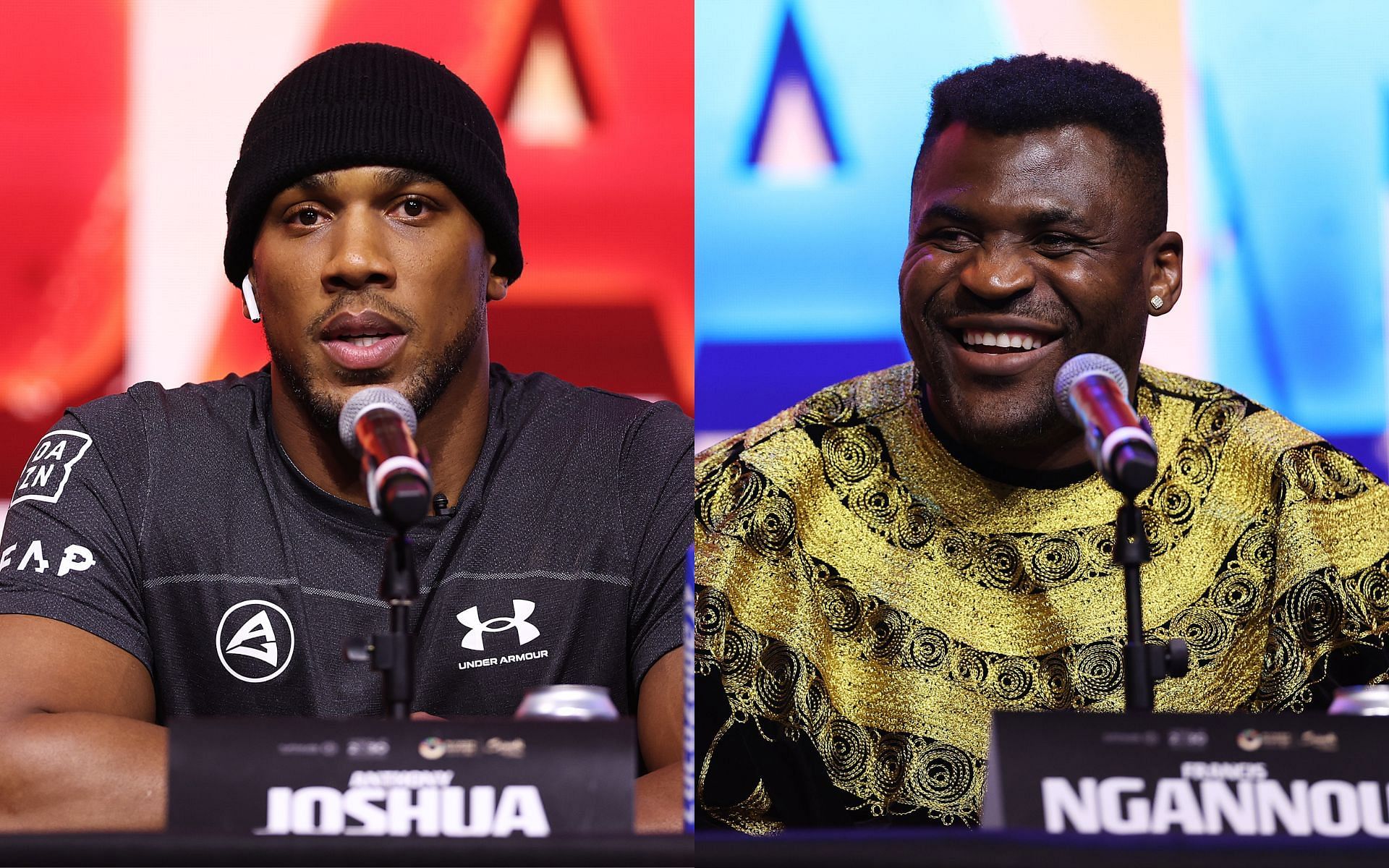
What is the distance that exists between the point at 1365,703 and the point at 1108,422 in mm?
399

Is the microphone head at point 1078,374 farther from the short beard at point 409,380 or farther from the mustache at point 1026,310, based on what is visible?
the short beard at point 409,380

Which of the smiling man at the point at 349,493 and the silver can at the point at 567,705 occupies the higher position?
the smiling man at the point at 349,493

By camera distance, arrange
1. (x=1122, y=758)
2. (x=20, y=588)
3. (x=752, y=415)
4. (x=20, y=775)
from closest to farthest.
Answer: (x=1122, y=758) → (x=20, y=775) → (x=20, y=588) → (x=752, y=415)

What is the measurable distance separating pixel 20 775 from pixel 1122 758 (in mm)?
1520

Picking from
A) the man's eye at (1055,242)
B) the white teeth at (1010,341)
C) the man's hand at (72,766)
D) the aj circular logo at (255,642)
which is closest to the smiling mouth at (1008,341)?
the white teeth at (1010,341)

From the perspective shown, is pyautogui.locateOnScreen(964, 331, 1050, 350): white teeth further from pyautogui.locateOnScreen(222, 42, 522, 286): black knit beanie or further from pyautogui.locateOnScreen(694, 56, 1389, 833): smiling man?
pyautogui.locateOnScreen(222, 42, 522, 286): black knit beanie

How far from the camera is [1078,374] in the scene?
1.94 metres

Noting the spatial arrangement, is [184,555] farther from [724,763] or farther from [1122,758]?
[1122,758]

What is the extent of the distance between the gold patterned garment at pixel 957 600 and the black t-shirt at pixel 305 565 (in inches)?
5.8

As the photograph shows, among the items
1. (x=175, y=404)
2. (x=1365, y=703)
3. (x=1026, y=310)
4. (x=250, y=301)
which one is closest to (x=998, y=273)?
(x=1026, y=310)

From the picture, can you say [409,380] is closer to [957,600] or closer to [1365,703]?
[957,600]

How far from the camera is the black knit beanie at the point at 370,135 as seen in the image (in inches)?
111

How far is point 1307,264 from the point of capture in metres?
3.34

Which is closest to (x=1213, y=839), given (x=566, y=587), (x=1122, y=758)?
(x=1122, y=758)
